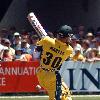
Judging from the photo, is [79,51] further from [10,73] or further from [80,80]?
[10,73]

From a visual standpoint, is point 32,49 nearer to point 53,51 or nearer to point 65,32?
point 53,51

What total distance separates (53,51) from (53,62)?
226 mm

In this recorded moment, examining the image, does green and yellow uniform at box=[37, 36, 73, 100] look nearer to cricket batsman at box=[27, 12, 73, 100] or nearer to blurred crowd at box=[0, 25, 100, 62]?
cricket batsman at box=[27, 12, 73, 100]

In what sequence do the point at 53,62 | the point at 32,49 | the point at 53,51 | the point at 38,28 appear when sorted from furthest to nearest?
the point at 32,49 → the point at 38,28 → the point at 53,62 → the point at 53,51

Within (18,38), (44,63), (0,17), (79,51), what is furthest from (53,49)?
(0,17)

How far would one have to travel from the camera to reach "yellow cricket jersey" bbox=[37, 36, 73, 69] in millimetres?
10547

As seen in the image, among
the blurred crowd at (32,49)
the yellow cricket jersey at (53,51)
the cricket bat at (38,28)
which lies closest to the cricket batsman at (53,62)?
the yellow cricket jersey at (53,51)

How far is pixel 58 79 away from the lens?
1065cm

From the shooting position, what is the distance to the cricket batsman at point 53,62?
415 inches

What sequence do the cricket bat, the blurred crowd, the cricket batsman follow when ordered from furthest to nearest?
the blurred crowd, the cricket bat, the cricket batsman

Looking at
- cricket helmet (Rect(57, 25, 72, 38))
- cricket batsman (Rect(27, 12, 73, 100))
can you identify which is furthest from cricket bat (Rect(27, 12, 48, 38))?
cricket helmet (Rect(57, 25, 72, 38))

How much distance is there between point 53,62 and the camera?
35.0 feet

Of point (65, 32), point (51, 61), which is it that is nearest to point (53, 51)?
point (51, 61)

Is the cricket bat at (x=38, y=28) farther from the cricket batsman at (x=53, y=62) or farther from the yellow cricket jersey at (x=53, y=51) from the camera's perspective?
the yellow cricket jersey at (x=53, y=51)
